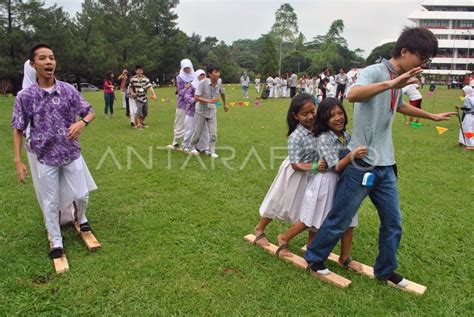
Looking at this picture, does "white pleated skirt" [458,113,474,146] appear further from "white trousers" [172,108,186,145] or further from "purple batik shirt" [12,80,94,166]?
"purple batik shirt" [12,80,94,166]

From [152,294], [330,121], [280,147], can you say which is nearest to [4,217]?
[152,294]

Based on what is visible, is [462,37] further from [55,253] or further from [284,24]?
[55,253]

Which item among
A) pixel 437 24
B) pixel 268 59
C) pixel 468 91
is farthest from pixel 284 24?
pixel 468 91

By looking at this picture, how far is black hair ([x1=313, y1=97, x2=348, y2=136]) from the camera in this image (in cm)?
312

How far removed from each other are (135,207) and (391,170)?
10.7ft

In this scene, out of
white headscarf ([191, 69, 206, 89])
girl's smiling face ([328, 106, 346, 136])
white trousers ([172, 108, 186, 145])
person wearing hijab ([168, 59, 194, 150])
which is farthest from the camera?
white trousers ([172, 108, 186, 145])

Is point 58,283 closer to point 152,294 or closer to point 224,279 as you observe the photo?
point 152,294

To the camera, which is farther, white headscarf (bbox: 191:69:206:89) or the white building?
the white building

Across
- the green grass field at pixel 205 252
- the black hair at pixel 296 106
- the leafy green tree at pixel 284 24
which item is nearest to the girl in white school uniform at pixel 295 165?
the black hair at pixel 296 106

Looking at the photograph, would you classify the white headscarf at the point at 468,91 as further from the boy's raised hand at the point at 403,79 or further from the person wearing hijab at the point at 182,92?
the boy's raised hand at the point at 403,79

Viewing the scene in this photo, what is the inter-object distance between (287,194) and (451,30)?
297ft

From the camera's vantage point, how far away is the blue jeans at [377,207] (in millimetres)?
Result: 2969

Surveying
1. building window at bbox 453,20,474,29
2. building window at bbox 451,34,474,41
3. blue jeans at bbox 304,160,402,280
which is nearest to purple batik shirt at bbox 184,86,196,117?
blue jeans at bbox 304,160,402,280

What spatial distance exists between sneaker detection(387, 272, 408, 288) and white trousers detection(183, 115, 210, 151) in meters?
5.34
